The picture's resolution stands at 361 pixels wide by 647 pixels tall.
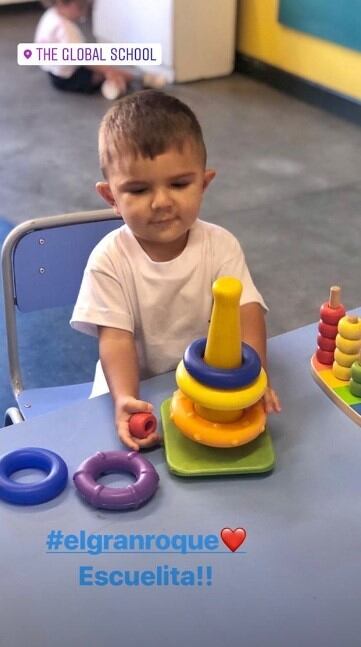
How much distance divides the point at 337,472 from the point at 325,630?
7.8 inches

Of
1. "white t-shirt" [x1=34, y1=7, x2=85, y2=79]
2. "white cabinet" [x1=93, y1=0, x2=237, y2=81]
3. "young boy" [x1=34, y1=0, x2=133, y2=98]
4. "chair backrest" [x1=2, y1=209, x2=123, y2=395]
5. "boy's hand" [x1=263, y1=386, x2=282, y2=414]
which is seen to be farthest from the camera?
"white cabinet" [x1=93, y1=0, x2=237, y2=81]

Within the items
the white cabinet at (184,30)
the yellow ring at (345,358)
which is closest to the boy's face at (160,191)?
the yellow ring at (345,358)

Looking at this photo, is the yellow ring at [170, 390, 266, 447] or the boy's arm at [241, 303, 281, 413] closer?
the yellow ring at [170, 390, 266, 447]

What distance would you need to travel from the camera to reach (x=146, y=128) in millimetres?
977

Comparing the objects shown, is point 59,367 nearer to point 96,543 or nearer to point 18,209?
point 18,209

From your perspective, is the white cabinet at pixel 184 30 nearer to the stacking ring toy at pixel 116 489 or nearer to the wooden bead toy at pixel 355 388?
the wooden bead toy at pixel 355 388

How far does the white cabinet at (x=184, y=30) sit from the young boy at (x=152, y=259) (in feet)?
9.83

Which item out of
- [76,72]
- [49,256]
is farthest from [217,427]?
[76,72]

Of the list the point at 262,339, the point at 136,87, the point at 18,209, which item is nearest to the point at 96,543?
the point at 262,339

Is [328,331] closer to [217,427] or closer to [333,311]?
[333,311]

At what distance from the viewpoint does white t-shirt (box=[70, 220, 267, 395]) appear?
1067 mm

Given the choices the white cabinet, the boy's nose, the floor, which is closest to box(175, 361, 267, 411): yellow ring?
the boy's nose

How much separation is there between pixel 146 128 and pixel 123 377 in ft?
0.90

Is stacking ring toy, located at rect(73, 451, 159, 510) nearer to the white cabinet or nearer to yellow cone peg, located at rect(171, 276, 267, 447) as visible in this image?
yellow cone peg, located at rect(171, 276, 267, 447)
